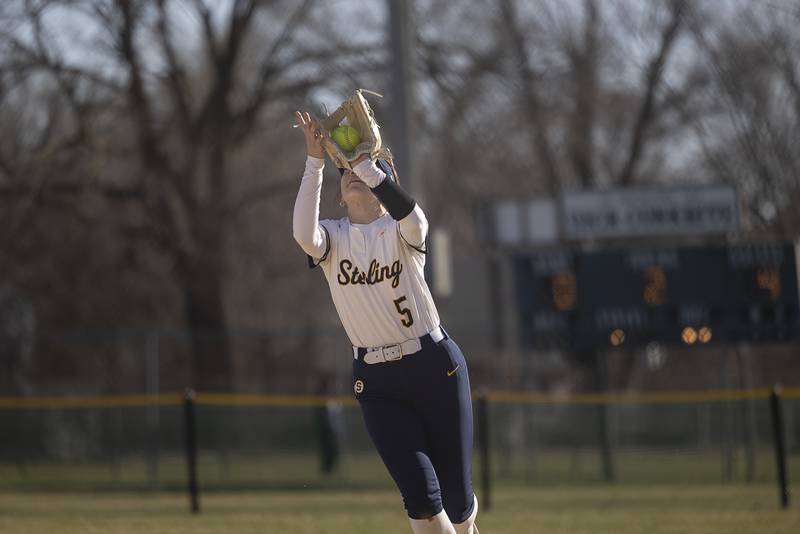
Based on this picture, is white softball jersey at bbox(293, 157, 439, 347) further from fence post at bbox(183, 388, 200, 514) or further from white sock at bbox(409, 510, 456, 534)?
fence post at bbox(183, 388, 200, 514)

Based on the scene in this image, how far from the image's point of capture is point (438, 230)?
1568 centimetres

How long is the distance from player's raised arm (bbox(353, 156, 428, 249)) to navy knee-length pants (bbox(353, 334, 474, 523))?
Answer: 539 millimetres

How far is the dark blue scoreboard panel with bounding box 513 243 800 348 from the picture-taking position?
16.3 meters

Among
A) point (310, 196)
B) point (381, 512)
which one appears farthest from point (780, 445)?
point (310, 196)

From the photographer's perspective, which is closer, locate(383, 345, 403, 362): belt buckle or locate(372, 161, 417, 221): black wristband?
locate(372, 161, 417, 221): black wristband

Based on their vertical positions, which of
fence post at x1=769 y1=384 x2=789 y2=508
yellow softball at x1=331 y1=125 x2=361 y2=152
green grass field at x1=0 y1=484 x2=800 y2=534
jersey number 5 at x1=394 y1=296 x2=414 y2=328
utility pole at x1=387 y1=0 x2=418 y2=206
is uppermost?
utility pole at x1=387 y1=0 x2=418 y2=206

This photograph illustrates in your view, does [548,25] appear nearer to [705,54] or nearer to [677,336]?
[705,54]

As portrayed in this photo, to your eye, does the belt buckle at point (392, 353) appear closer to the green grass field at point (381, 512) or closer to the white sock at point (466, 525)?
the white sock at point (466, 525)

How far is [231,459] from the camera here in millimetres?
18594

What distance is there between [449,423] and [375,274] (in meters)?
0.78

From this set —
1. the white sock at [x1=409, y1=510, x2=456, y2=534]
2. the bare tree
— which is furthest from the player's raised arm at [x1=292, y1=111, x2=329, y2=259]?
the bare tree

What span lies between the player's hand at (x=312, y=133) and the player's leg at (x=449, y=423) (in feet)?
3.54

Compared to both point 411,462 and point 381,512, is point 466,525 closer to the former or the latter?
point 411,462

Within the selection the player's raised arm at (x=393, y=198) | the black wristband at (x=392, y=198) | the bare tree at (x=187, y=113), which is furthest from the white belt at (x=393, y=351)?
the bare tree at (x=187, y=113)
